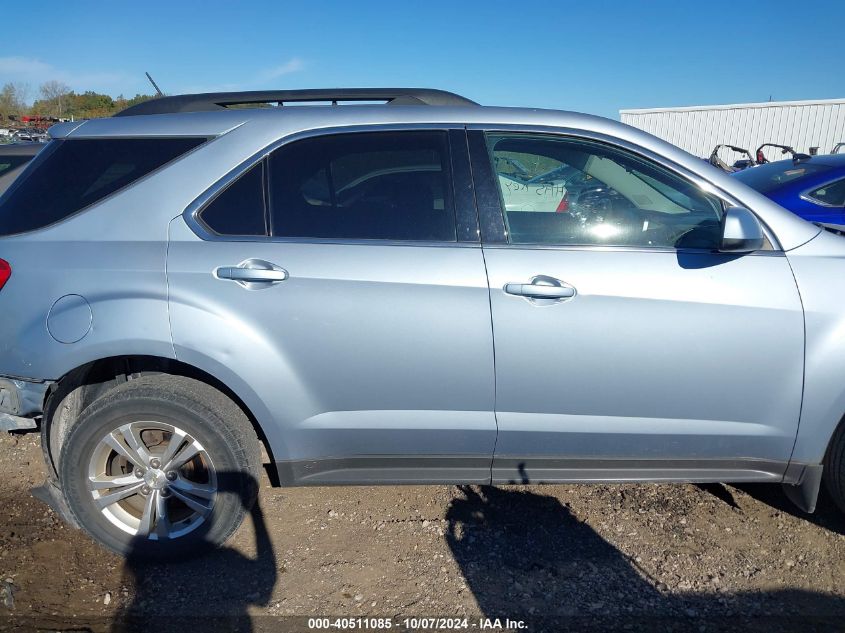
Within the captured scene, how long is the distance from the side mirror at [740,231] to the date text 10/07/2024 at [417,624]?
1.67 meters

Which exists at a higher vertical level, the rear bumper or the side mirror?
the side mirror

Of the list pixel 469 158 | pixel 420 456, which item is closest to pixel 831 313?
pixel 469 158

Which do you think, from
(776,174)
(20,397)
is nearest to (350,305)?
(20,397)

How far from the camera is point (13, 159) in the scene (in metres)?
5.80

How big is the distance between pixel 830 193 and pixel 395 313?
5.02 meters

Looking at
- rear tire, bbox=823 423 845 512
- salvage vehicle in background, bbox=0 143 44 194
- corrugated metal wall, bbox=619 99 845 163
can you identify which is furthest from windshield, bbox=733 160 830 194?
corrugated metal wall, bbox=619 99 845 163

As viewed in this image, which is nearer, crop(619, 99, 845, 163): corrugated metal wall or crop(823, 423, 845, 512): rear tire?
crop(823, 423, 845, 512): rear tire

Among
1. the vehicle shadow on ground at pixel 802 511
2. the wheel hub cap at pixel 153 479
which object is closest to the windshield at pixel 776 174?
the vehicle shadow on ground at pixel 802 511

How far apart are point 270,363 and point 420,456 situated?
2.42 feet

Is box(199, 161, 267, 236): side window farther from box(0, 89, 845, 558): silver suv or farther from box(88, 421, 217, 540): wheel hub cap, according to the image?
box(88, 421, 217, 540): wheel hub cap

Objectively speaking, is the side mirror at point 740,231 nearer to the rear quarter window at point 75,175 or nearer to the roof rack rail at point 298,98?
the roof rack rail at point 298,98

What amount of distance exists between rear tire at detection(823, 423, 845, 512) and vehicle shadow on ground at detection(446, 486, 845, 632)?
0.48m

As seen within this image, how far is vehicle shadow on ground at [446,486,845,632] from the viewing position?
243cm

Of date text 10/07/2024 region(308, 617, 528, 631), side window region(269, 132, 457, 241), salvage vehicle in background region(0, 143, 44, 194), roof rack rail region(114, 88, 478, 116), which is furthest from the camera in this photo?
salvage vehicle in background region(0, 143, 44, 194)
